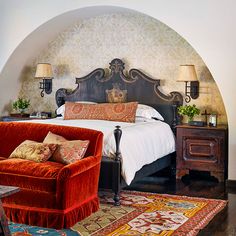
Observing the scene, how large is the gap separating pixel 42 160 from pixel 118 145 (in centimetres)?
83

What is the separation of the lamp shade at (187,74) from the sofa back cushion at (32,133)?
6.92ft

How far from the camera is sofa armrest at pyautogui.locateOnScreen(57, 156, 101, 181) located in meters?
4.52

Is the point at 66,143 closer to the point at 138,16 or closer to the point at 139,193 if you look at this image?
the point at 139,193

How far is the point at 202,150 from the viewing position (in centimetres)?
676

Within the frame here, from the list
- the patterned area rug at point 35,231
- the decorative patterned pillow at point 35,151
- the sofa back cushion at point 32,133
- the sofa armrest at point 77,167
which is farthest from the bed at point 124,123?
the patterned area rug at point 35,231

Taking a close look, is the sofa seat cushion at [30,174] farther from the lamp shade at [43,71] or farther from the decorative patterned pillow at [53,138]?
the lamp shade at [43,71]

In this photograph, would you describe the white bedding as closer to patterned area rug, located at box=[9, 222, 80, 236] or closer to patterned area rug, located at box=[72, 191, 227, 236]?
patterned area rug, located at box=[72, 191, 227, 236]

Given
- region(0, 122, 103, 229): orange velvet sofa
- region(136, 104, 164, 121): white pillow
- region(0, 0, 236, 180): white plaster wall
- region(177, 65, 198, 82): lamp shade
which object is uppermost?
region(0, 0, 236, 180): white plaster wall

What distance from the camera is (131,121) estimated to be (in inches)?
271

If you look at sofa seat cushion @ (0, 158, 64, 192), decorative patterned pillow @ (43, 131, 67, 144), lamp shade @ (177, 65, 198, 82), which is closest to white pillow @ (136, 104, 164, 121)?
lamp shade @ (177, 65, 198, 82)

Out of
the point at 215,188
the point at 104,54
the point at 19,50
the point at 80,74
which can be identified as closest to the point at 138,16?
the point at 104,54

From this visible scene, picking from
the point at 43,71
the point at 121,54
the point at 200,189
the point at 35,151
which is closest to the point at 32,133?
the point at 35,151

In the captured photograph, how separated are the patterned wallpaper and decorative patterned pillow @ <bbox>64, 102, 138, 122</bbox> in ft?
2.28

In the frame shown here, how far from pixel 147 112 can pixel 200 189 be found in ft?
4.25
